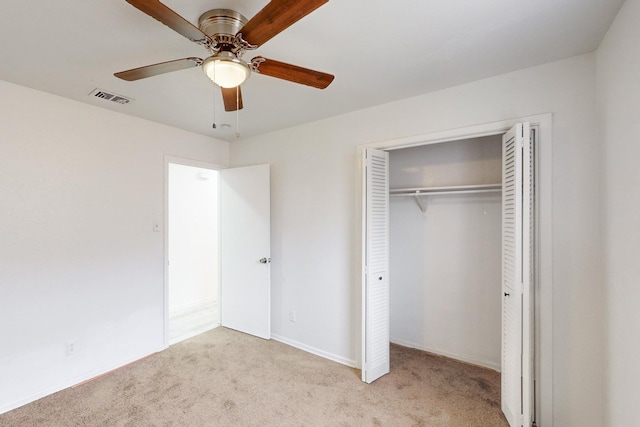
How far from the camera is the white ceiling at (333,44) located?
1.47 metres

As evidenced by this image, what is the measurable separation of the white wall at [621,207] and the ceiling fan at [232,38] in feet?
4.74

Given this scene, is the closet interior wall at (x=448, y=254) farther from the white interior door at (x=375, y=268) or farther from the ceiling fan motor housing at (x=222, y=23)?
the ceiling fan motor housing at (x=222, y=23)

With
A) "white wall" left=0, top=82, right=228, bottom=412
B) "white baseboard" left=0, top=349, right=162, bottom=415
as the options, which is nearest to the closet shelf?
"white wall" left=0, top=82, right=228, bottom=412

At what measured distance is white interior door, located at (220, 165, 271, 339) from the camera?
3510mm

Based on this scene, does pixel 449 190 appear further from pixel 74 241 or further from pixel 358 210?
pixel 74 241

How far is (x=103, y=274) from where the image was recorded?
110 inches

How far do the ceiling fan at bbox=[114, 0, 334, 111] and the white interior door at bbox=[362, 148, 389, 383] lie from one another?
1147 mm

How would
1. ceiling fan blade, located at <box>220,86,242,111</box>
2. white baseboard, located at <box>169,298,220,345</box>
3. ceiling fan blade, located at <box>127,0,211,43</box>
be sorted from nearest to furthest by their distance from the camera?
ceiling fan blade, located at <box>127,0,211,43</box>
ceiling fan blade, located at <box>220,86,242,111</box>
white baseboard, located at <box>169,298,220,345</box>

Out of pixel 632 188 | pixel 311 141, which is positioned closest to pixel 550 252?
pixel 632 188

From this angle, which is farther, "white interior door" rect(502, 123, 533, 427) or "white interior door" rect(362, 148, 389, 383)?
"white interior door" rect(362, 148, 389, 383)

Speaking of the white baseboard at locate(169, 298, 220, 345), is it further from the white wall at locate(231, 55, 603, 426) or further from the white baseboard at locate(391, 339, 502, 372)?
the white baseboard at locate(391, 339, 502, 372)

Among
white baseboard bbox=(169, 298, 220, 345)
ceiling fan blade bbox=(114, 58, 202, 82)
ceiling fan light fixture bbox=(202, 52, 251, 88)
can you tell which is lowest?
white baseboard bbox=(169, 298, 220, 345)

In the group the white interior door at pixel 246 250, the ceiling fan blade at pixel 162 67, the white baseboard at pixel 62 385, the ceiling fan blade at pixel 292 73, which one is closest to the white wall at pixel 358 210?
the white interior door at pixel 246 250

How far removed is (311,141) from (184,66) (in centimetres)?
183
